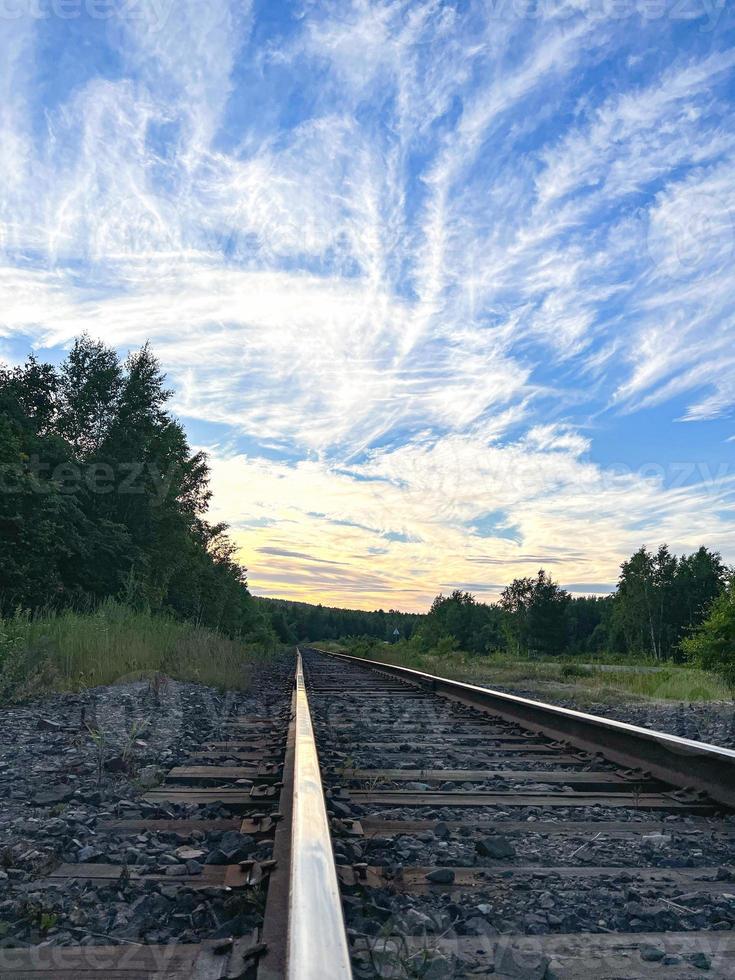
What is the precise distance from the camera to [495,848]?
2785 millimetres

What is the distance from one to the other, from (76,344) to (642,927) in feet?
130

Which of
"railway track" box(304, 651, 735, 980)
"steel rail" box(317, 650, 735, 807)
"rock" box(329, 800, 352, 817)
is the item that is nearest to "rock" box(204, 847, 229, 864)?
"railway track" box(304, 651, 735, 980)

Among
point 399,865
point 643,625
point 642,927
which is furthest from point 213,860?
point 643,625

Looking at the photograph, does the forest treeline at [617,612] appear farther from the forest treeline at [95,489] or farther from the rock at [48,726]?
the rock at [48,726]

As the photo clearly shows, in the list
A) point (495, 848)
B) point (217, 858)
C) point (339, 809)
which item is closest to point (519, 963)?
point (495, 848)

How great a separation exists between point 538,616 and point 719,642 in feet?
247

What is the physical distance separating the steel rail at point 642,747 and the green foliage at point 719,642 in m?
7.15

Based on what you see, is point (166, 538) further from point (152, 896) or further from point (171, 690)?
point (152, 896)

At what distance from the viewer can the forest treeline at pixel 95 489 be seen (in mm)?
23391

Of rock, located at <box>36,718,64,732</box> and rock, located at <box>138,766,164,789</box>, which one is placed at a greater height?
rock, located at <box>36,718,64,732</box>

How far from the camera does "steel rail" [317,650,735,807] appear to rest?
379 cm

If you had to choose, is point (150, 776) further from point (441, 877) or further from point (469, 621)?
point (469, 621)

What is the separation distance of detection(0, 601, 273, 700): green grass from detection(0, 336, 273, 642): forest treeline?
1014 centimetres

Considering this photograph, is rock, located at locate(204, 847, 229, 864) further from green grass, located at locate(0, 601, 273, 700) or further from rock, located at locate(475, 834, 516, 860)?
green grass, located at locate(0, 601, 273, 700)
